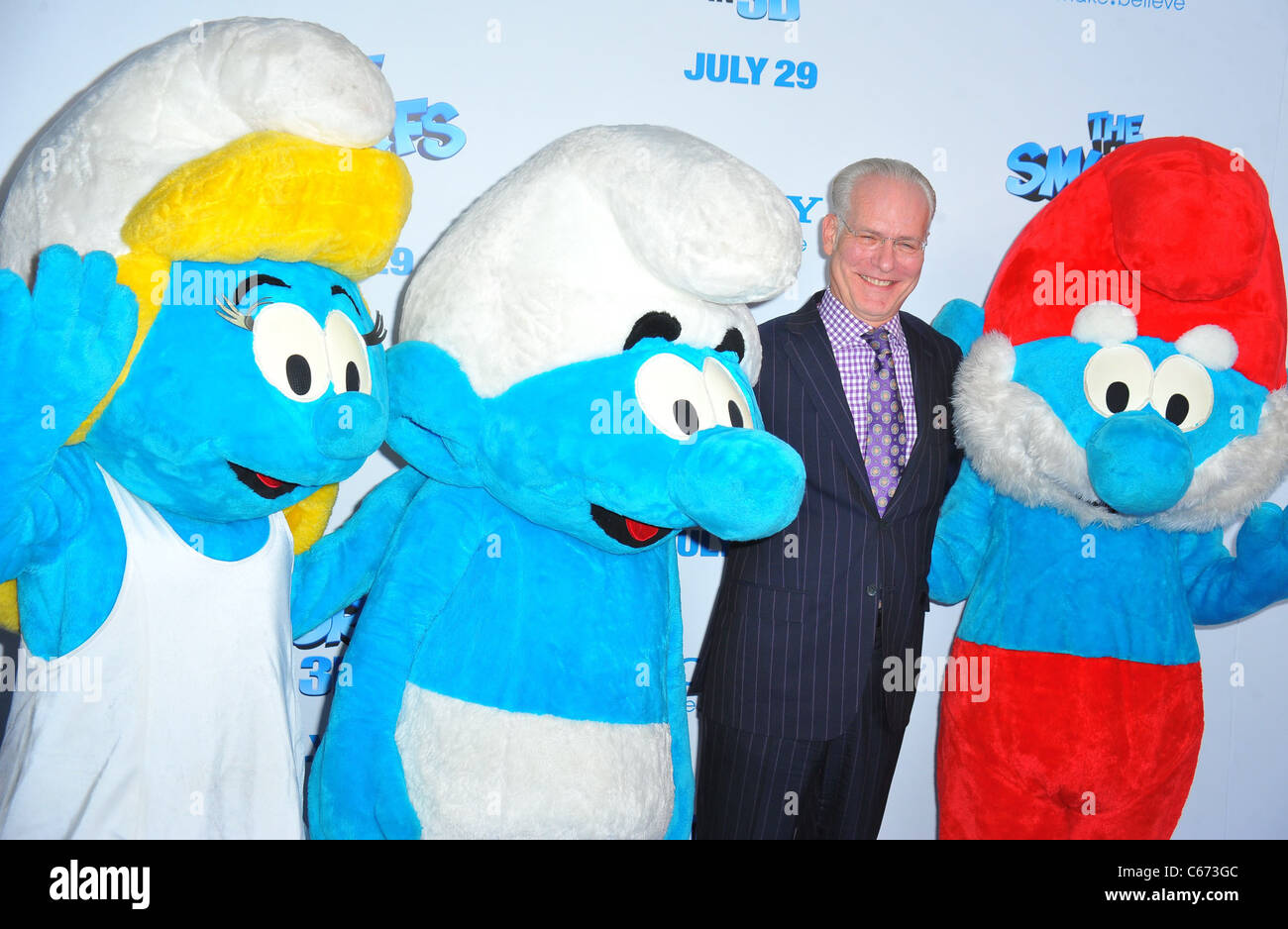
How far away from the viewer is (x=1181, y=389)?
246 cm

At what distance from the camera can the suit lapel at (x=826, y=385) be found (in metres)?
2.61

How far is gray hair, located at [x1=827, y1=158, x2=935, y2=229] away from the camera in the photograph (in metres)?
2.75

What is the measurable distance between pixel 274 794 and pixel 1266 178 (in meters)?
3.24

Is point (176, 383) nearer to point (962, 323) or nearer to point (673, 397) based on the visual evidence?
point (673, 397)

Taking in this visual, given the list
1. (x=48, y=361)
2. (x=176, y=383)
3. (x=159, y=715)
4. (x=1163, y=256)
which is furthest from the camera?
(x=1163, y=256)

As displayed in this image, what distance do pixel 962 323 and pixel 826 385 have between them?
482 millimetres

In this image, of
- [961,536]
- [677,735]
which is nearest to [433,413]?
[677,735]

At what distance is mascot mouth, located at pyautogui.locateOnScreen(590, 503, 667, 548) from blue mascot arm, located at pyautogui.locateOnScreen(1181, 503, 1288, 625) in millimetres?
1458

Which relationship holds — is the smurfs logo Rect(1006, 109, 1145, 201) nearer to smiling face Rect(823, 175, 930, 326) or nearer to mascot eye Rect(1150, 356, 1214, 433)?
smiling face Rect(823, 175, 930, 326)

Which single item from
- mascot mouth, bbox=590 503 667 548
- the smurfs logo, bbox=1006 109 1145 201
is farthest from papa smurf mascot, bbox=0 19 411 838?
the smurfs logo, bbox=1006 109 1145 201

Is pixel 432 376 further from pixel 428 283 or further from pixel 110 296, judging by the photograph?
pixel 110 296

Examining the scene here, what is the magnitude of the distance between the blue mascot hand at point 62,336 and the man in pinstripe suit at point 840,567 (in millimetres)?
1401

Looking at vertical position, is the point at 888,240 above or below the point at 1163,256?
above

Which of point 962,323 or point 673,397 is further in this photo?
point 962,323
